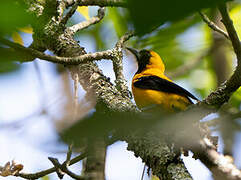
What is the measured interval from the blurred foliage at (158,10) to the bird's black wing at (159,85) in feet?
13.3

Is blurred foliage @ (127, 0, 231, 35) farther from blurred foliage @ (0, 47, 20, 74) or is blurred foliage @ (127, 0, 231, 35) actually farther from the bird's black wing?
the bird's black wing

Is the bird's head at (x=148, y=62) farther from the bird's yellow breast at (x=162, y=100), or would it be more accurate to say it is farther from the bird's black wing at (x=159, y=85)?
the bird's yellow breast at (x=162, y=100)

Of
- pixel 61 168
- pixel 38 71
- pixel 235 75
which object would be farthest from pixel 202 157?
pixel 38 71

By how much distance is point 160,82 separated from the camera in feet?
16.2

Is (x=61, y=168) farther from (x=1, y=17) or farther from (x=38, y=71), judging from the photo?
(x=1, y=17)

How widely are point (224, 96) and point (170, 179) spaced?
2.38 feet

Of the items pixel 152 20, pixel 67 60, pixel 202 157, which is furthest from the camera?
pixel 202 157

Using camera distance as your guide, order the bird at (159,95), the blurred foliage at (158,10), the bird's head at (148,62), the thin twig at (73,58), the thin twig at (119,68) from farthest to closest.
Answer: the bird's head at (148,62) < the bird at (159,95) < the thin twig at (119,68) < the thin twig at (73,58) < the blurred foliage at (158,10)

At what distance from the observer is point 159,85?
192 inches

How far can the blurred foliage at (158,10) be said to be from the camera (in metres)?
0.39

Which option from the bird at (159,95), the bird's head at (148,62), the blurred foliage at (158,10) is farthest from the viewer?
the bird's head at (148,62)

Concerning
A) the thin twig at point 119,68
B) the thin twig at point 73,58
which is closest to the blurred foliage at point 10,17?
the thin twig at point 73,58

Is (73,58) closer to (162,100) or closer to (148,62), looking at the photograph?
(162,100)

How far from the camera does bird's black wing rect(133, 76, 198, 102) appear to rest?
15.2ft
